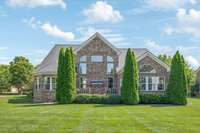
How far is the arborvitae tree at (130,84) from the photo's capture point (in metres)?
30.0

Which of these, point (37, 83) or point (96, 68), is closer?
point (37, 83)

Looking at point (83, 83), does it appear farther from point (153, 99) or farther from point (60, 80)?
point (153, 99)

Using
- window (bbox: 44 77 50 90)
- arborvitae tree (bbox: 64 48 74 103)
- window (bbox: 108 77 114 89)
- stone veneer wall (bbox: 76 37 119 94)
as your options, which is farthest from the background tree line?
Result: arborvitae tree (bbox: 64 48 74 103)

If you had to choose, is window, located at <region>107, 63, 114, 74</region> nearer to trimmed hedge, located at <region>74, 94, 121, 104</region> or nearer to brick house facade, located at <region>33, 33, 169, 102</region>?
brick house facade, located at <region>33, 33, 169, 102</region>

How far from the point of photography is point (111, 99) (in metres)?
30.2

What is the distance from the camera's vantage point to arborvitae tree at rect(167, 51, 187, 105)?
29984 millimetres

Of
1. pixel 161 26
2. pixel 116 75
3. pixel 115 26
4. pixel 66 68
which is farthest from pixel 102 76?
pixel 161 26

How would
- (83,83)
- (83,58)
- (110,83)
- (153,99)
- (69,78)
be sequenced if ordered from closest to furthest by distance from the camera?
(153,99) → (69,78) → (83,58) → (83,83) → (110,83)

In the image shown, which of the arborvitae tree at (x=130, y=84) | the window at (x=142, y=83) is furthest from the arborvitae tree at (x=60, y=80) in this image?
the window at (x=142, y=83)

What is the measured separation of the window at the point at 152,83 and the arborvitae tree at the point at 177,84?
14.5ft

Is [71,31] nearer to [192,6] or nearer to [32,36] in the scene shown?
[32,36]

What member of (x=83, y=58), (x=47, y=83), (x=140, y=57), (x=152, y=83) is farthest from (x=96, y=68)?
(x=152, y=83)

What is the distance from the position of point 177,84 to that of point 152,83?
17.0ft

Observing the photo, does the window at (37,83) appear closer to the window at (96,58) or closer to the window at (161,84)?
the window at (96,58)
